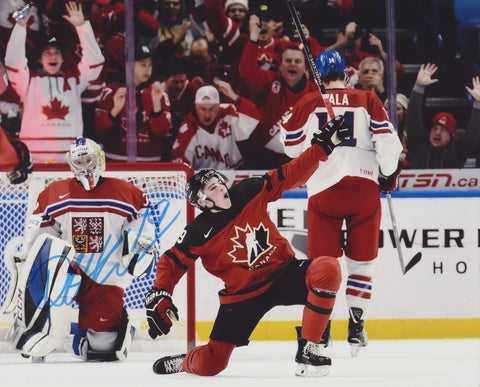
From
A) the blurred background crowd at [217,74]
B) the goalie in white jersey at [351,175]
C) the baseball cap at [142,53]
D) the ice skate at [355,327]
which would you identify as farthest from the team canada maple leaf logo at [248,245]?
the baseball cap at [142,53]

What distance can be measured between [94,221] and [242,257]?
37.3 inches

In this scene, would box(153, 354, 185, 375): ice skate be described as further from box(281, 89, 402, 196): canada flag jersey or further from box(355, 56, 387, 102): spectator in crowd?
box(355, 56, 387, 102): spectator in crowd

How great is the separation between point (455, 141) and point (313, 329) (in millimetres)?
2251

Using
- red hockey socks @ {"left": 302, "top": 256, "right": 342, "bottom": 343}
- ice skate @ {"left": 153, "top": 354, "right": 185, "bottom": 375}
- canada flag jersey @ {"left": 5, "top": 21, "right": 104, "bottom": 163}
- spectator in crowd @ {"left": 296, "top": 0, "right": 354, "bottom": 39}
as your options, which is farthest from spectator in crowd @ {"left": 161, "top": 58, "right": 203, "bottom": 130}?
red hockey socks @ {"left": 302, "top": 256, "right": 342, "bottom": 343}

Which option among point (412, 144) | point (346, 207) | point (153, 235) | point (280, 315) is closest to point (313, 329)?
point (346, 207)

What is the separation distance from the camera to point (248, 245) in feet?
11.6

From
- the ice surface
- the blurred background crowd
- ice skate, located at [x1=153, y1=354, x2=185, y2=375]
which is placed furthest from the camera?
the blurred background crowd

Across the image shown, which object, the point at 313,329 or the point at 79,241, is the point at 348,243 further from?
the point at 79,241

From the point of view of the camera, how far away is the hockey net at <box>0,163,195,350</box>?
14.6 ft

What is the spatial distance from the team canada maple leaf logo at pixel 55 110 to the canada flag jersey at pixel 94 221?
0.98m

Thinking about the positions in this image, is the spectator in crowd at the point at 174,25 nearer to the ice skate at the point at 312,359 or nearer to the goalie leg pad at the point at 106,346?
the goalie leg pad at the point at 106,346

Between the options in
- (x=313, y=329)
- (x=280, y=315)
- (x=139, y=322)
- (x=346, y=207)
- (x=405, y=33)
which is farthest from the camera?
(x=405, y=33)

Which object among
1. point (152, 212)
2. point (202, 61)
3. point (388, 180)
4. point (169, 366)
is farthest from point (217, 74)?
point (169, 366)

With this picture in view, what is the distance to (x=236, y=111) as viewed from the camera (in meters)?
5.35
